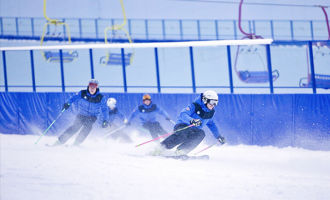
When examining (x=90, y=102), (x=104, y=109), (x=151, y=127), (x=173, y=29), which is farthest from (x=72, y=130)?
(x=173, y=29)

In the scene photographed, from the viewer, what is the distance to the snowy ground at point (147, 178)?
15.5 feet

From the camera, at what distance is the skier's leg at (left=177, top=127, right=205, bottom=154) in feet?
23.4

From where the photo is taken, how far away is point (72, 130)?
8.66 m

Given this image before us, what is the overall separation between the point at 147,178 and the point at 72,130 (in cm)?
382

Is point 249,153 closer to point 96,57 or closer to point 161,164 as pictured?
point 161,164

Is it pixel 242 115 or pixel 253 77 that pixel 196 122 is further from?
pixel 253 77

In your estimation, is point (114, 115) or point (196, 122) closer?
point (196, 122)

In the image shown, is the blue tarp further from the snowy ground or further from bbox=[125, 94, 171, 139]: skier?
the snowy ground

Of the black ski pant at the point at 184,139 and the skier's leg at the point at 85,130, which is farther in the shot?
the skier's leg at the point at 85,130

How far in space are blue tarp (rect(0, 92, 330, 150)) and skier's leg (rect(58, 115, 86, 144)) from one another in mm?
3049

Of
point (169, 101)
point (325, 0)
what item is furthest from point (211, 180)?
point (325, 0)

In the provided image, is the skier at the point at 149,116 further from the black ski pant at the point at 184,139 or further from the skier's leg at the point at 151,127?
the black ski pant at the point at 184,139

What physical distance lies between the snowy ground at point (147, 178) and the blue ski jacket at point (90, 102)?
1.85 meters

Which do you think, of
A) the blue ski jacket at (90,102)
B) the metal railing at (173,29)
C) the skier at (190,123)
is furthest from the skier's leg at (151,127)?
the metal railing at (173,29)
